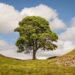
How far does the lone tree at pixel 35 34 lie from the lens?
85188 millimetres

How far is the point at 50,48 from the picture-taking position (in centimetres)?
8712

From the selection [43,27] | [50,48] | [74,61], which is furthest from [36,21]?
[74,61]

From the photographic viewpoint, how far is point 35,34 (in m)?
84.8

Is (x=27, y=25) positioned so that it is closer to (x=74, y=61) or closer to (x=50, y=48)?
(x=50, y=48)

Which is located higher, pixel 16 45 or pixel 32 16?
pixel 32 16

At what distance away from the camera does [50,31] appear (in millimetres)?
87875

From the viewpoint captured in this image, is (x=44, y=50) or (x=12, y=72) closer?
(x=12, y=72)

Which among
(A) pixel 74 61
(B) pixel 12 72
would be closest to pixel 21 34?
(A) pixel 74 61

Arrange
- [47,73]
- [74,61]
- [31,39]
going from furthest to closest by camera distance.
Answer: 1. [31,39]
2. [74,61]
3. [47,73]

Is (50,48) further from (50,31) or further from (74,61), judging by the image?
(74,61)

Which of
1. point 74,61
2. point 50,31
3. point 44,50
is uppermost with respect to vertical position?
point 50,31

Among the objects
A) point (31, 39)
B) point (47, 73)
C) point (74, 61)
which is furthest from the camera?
point (31, 39)

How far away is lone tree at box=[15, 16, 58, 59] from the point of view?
85.2m

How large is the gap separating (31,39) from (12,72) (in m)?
45.1
